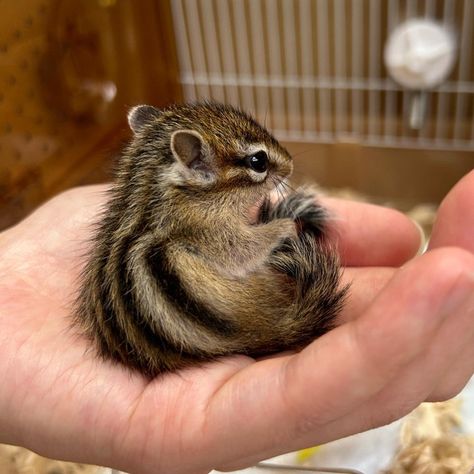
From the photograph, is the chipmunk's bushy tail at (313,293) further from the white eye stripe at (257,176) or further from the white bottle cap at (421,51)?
the white bottle cap at (421,51)

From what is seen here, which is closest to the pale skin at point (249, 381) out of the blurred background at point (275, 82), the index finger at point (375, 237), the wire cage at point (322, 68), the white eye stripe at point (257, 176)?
the index finger at point (375, 237)

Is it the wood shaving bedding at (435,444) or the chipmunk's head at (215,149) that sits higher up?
the chipmunk's head at (215,149)

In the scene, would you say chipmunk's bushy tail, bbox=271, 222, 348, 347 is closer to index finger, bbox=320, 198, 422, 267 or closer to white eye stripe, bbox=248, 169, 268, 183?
white eye stripe, bbox=248, 169, 268, 183

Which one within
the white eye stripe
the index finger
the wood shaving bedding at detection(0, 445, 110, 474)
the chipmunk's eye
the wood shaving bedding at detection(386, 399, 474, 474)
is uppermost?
the chipmunk's eye

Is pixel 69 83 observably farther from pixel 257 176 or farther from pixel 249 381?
pixel 249 381

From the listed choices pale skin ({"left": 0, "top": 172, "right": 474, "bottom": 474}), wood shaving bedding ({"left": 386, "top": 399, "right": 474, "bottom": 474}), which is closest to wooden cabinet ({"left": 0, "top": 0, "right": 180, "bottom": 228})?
pale skin ({"left": 0, "top": 172, "right": 474, "bottom": 474})

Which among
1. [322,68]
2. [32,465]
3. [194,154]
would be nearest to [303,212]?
[194,154]
